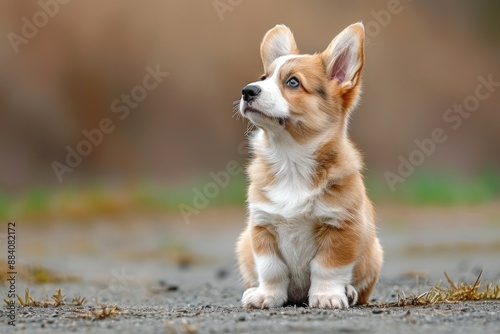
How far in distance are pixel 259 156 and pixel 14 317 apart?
6.59 ft

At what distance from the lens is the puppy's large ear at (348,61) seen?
636cm

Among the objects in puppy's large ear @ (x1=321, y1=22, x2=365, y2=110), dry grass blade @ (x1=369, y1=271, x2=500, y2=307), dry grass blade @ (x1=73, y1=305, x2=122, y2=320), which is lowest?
dry grass blade @ (x1=73, y1=305, x2=122, y2=320)

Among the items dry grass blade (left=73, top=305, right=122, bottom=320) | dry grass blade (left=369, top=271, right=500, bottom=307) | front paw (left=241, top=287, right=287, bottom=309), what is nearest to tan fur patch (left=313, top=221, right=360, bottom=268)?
front paw (left=241, top=287, right=287, bottom=309)

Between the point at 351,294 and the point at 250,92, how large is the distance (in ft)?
4.81

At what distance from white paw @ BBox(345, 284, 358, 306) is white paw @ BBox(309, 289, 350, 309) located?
141 mm

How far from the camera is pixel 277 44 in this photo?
6859mm

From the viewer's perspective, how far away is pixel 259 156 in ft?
21.3

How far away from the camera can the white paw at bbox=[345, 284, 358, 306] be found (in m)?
6.01

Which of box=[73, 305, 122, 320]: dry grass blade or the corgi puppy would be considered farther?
the corgi puppy

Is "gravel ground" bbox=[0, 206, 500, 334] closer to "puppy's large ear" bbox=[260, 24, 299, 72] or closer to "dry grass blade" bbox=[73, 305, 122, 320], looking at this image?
"dry grass blade" bbox=[73, 305, 122, 320]

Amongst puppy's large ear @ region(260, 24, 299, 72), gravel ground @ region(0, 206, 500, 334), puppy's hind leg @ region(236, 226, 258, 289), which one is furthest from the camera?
puppy's large ear @ region(260, 24, 299, 72)

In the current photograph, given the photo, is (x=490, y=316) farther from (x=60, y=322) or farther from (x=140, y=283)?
(x=140, y=283)

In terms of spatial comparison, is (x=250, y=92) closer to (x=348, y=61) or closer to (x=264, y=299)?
(x=348, y=61)

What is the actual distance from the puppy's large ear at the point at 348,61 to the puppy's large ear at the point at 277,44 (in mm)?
430
